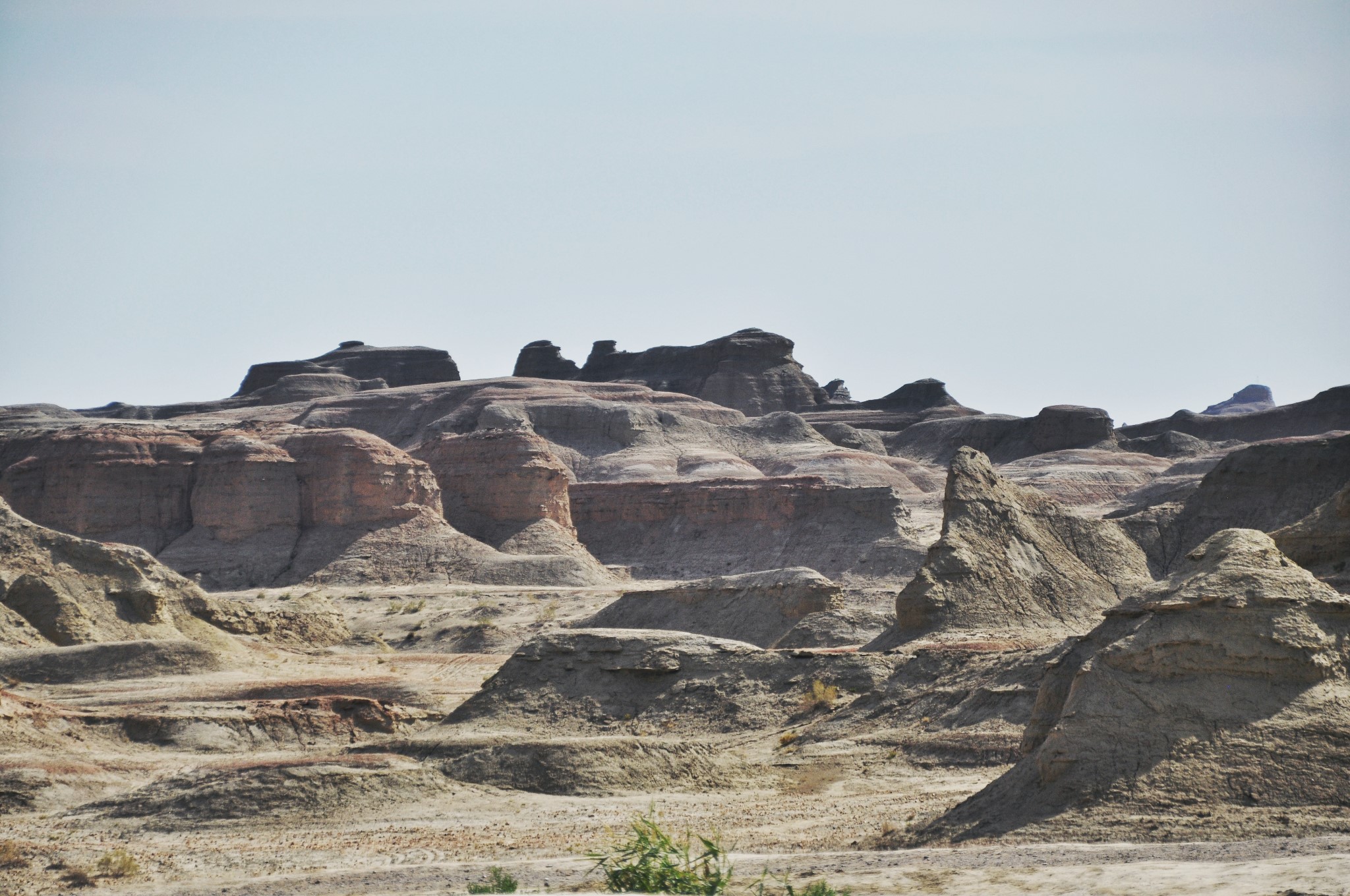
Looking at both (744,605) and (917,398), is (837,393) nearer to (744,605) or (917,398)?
(917,398)

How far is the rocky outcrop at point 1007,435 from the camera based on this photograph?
122 meters

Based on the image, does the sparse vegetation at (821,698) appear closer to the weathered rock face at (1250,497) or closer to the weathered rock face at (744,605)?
the weathered rock face at (744,605)

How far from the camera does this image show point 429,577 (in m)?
57.1

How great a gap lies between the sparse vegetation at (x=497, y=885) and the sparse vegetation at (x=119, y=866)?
409cm

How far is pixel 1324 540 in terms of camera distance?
2203 cm

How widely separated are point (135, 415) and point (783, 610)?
360 feet

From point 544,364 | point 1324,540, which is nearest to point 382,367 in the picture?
point 544,364

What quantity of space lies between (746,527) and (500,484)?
13.0 m

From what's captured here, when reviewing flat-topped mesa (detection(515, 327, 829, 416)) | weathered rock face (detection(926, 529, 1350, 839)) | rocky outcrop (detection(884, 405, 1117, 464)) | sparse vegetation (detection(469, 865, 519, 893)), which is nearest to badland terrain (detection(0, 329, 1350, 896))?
weathered rock face (detection(926, 529, 1350, 839))

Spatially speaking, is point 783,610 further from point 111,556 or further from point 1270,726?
point 1270,726

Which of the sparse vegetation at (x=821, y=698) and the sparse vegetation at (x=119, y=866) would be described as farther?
the sparse vegetation at (x=821, y=698)

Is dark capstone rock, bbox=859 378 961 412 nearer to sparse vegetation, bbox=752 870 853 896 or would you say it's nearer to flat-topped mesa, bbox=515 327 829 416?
flat-topped mesa, bbox=515 327 829 416

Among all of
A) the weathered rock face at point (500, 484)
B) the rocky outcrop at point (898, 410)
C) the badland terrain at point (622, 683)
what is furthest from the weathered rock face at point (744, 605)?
the rocky outcrop at point (898, 410)

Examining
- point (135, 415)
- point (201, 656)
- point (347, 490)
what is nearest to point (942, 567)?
point (201, 656)
